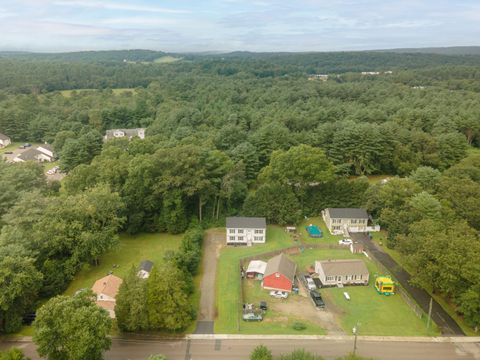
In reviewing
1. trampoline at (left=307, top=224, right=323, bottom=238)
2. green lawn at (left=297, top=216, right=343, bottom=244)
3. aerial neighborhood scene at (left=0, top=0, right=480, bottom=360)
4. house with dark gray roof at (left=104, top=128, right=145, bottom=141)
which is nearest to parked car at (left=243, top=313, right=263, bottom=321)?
aerial neighborhood scene at (left=0, top=0, right=480, bottom=360)

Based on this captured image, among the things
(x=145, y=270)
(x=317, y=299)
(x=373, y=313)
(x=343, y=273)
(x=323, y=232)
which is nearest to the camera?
(x=373, y=313)

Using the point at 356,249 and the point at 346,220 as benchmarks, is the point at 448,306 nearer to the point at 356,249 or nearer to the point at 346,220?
the point at 356,249

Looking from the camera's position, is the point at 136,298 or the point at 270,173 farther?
the point at 270,173

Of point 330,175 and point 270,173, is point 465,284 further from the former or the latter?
point 270,173

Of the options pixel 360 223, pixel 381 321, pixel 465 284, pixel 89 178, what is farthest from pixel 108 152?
pixel 465 284

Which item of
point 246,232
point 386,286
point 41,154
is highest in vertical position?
point 41,154

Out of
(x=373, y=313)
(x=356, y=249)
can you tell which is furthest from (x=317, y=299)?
(x=356, y=249)

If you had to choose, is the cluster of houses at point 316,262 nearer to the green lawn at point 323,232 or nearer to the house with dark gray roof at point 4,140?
the green lawn at point 323,232
